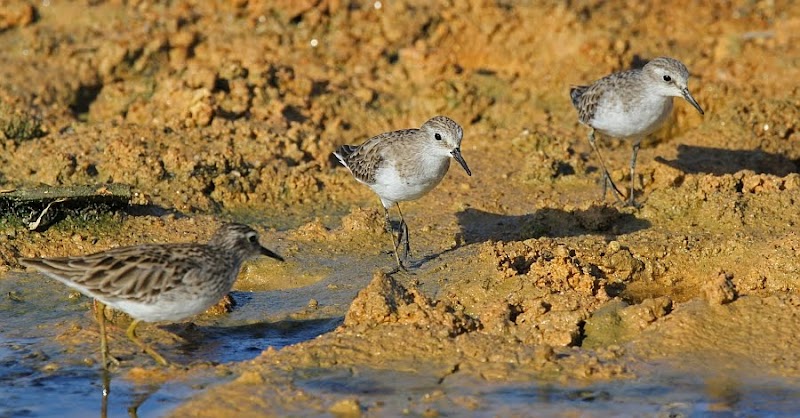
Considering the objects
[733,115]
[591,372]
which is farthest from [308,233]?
[733,115]

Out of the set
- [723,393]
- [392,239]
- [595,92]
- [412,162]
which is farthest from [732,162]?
[723,393]

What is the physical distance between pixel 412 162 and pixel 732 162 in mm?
4258

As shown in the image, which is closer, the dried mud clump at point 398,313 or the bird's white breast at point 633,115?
the dried mud clump at point 398,313

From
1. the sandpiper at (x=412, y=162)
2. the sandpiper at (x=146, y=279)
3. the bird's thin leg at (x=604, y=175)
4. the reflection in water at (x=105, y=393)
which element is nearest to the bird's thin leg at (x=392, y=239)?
the sandpiper at (x=412, y=162)

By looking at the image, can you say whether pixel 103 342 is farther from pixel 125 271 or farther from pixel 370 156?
pixel 370 156

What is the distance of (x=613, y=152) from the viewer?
42.6 ft

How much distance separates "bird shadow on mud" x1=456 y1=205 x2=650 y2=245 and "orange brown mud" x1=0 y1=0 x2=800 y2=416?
0.03 m

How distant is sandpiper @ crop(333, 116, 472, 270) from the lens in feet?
32.8

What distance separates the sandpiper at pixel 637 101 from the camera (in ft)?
37.8

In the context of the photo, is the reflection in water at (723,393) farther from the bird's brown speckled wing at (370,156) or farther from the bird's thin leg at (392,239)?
the bird's brown speckled wing at (370,156)

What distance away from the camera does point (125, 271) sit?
26.9ft

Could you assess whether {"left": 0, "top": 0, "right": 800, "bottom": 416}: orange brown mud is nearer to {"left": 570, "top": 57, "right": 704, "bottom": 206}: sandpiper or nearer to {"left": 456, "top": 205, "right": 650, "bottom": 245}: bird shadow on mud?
{"left": 456, "top": 205, "right": 650, "bottom": 245}: bird shadow on mud

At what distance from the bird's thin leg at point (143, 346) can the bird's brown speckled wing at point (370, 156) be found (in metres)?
2.68

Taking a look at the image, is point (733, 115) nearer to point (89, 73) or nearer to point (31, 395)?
point (89, 73)
